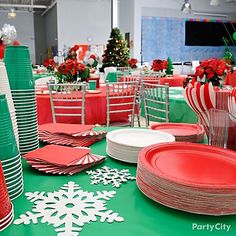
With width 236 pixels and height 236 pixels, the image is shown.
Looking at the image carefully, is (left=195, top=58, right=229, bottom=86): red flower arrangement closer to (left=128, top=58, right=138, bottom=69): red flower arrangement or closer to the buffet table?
the buffet table

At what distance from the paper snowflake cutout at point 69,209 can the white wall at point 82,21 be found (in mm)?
13204

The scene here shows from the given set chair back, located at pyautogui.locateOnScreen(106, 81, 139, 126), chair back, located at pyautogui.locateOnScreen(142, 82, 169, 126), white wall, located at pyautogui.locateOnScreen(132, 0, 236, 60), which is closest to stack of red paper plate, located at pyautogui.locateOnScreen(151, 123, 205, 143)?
chair back, located at pyautogui.locateOnScreen(142, 82, 169, 126)

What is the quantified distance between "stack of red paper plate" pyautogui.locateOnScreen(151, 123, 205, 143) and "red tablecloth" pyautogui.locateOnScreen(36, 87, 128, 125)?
6.61 feet

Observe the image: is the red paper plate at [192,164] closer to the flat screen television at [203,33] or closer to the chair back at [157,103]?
the chair back at [157,103]

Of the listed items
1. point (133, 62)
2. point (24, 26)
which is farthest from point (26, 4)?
point (133, 62)

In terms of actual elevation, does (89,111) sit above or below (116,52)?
below

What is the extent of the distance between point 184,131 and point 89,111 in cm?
226

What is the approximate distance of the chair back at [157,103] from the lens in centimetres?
329

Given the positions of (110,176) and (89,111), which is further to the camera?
(89,111)

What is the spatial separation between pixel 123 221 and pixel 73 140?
0.63m

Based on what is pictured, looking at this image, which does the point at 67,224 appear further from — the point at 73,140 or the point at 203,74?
the point at 203,74

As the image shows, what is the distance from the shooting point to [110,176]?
39.6 inches

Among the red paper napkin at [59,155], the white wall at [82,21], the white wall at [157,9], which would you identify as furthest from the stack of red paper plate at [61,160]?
the white wall at [82,21]

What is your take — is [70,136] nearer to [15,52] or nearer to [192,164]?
[15,52]
